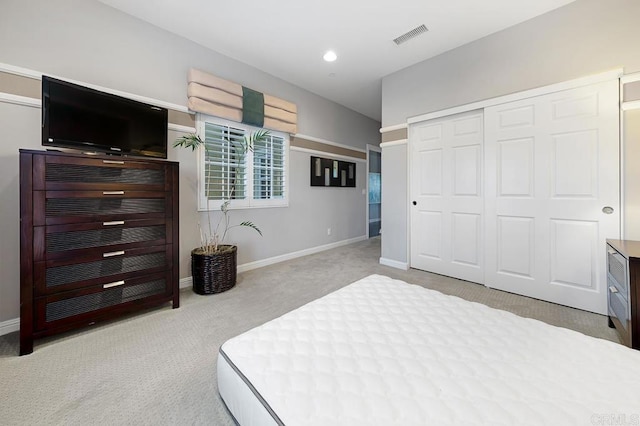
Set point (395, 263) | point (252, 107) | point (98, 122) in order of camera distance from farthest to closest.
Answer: point (395, 263)
point (252, 107)
point (98, 122)

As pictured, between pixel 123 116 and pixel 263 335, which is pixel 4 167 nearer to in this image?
pixel 123 116

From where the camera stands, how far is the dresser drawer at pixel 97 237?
175cm

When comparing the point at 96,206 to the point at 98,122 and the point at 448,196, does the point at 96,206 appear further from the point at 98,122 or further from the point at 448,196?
the point at 448,196

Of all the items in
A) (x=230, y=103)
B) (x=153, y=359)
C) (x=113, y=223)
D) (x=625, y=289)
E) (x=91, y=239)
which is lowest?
(x=153, y=359)

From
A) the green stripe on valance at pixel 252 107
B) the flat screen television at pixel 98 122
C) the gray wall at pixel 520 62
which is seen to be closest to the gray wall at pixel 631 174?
the gray wall at pixel 520 62

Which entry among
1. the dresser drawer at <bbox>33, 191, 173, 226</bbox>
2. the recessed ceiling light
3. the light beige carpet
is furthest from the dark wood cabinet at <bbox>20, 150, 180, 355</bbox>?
the recessed ceiling light

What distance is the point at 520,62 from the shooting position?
2.65 m

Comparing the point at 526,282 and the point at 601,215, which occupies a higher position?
the point at 601,215

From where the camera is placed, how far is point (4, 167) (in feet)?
6.42

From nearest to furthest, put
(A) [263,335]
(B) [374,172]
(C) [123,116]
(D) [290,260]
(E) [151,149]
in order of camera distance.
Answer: (A) [263,335] < (C) [123,116] < (E) [151,149] < (D) [290,260] < (B) [374,172]

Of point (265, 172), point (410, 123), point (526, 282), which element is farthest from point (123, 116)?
point (526, 282)

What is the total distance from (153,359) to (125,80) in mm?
2663

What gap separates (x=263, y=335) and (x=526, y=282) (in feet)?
9.74

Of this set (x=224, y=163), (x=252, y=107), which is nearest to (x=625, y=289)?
(x=224, y=163)
